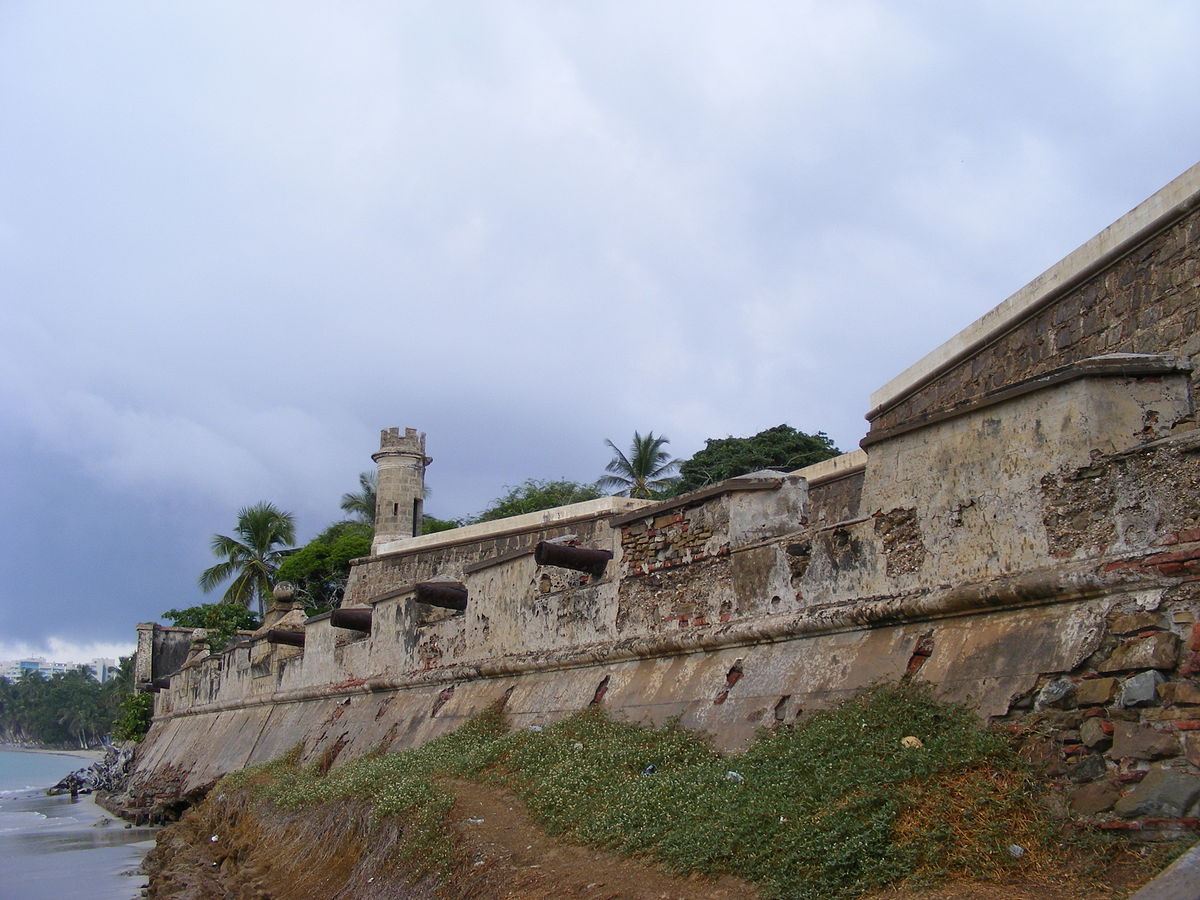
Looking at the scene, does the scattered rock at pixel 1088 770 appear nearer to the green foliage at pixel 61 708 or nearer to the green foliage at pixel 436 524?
the green foliage at pixel 436 524

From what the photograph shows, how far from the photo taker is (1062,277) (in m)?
8.18

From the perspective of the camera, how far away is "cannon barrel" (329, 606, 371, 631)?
551 inches

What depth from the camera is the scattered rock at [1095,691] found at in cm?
454

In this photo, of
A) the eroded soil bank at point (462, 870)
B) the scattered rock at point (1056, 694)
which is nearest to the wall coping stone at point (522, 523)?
the eroded soil bank at point (462, 870)

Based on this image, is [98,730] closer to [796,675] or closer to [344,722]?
[344,722]

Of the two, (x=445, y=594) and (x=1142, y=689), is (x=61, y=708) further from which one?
(x=1142, y=689)

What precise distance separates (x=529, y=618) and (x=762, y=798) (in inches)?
203

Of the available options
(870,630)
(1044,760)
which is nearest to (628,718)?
(870,630)

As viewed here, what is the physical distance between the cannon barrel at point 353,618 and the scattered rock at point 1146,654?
1078 cm

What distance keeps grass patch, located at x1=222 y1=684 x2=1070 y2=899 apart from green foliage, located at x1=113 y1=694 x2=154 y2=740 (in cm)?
2760

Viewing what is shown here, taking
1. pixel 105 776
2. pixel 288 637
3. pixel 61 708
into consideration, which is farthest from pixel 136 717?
pixel 61 708

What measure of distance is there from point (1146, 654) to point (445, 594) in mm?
8500

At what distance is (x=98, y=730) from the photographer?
334ft

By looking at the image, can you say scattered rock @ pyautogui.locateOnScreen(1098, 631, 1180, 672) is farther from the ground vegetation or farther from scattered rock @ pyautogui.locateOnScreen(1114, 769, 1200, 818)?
the ground vegetation
